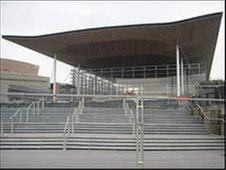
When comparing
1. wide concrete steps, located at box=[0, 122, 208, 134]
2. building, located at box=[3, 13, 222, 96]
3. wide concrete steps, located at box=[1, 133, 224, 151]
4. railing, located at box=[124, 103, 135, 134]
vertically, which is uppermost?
building, located at box=[3, 13, 222, 96]

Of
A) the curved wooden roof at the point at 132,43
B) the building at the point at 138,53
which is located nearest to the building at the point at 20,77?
the building at the point at 138,53

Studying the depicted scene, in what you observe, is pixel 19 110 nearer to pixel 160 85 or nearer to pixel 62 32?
pixel 62 32

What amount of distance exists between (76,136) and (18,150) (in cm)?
259

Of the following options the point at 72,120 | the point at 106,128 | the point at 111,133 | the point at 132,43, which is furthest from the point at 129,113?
the point at 132,43

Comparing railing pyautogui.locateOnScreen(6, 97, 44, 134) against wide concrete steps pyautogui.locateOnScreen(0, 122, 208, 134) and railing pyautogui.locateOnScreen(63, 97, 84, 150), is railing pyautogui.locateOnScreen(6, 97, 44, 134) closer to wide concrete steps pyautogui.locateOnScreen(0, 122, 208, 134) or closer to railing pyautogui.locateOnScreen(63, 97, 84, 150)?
wide concrete steps pyautogui.locateOnScreen(0, 122, 208, 134)

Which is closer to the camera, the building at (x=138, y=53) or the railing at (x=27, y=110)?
the railing at (x=27, y=110)

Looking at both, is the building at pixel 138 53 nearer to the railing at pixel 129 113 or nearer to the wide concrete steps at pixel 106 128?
the wide concrete steps at pixel 106 128

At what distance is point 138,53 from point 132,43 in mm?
4521

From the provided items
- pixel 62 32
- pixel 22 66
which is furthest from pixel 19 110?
pixel 22 66

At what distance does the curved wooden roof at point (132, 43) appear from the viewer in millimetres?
31078

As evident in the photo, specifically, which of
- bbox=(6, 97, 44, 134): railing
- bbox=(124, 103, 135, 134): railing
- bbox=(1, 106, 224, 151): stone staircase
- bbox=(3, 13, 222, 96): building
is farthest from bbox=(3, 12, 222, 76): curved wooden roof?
bbox=(6, 97, 44, 134): railing

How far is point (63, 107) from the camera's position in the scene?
42.0 feet

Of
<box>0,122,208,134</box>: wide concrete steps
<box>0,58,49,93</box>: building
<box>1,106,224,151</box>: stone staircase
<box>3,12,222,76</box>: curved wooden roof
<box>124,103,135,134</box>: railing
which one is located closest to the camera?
<box>1,106,224,151</box>: stone staircase

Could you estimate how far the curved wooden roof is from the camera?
31.1 meters
